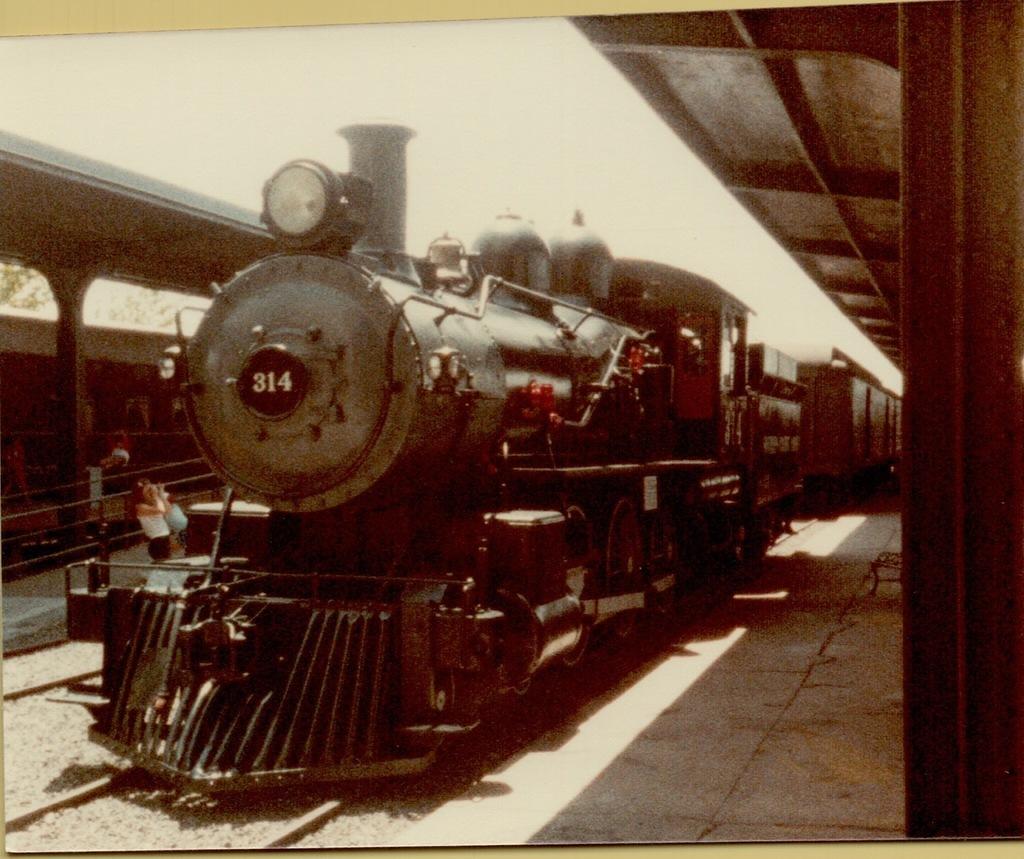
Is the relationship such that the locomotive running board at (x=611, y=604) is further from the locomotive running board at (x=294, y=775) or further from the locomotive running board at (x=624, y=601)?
the locomotive running board at (x=294, y=775)

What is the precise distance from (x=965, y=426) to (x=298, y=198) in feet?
10.5

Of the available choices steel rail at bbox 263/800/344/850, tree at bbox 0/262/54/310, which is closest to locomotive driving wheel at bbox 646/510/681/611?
steel rail at bbox 263/800/344/850

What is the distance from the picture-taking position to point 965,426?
12.9 feet

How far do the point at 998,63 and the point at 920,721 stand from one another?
7.81 feet

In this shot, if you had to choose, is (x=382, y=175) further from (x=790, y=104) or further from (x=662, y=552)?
(x=662, y=552)

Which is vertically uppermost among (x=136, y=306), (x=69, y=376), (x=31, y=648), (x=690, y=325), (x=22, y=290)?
(x=136, y=306)

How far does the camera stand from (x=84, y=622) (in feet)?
18.2

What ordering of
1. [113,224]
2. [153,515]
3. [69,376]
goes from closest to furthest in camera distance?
1. [153,515]
2. [113,224]
3. [69,376]

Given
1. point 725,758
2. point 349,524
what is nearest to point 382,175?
point 349,524

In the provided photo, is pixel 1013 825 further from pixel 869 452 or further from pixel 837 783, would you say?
pixel 869 452

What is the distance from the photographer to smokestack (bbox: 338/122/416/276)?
19.1 ft

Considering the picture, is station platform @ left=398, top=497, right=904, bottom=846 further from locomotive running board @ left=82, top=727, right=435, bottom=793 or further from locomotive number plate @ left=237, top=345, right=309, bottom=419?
locomotive number plate @ left=237, top=345, right=309, bottom=419

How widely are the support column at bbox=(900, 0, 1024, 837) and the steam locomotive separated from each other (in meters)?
1.97

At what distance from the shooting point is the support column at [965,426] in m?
3.90
